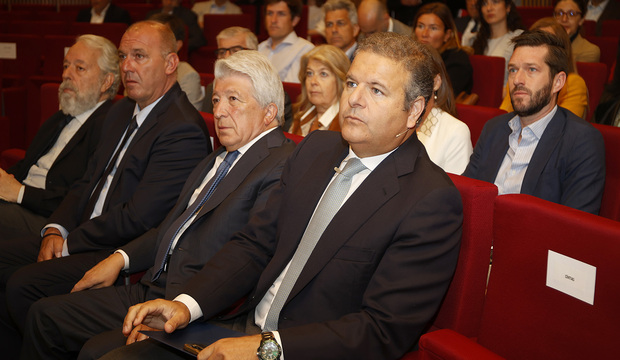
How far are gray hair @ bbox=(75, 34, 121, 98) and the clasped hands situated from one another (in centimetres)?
192

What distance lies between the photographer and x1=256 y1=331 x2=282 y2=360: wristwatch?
144 cm

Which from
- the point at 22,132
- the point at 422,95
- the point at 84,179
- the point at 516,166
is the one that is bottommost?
the point at 22,132

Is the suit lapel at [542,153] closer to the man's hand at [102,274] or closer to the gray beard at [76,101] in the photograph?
the man's hand at [102,274]

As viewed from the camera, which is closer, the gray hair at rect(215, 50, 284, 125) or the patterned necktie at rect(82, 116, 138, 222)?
the gray hair at rect(215, 50, 284, 125)

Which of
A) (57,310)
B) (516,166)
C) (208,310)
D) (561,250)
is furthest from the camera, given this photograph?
(516,166)

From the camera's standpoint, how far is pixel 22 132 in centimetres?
507

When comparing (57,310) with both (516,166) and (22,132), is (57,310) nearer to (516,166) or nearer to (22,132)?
(516,166)

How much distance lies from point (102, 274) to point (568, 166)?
5.78ft

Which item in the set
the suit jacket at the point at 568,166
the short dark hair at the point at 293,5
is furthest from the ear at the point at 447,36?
the suit jacket at the point at 568,166

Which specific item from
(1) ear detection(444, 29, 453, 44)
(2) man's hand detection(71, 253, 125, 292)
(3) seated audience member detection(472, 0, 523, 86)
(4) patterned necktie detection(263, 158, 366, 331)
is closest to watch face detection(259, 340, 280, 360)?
(4) patterned necktie detection(263, 158, 366, 331)

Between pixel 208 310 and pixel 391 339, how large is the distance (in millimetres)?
543

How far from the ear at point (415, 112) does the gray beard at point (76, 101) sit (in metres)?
2.17

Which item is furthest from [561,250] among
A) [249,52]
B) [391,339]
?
[249,52]

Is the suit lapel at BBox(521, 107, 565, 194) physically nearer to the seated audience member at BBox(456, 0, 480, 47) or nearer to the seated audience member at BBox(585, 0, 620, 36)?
the seated audience member at BBox(456, 0, 480, 47)
